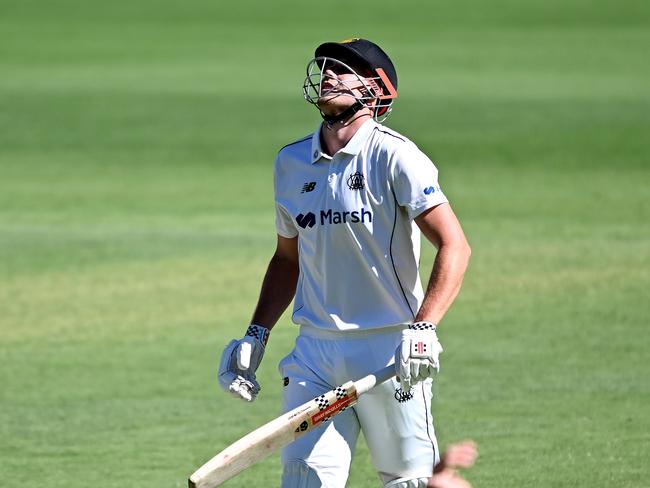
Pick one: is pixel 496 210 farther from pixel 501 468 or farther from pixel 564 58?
pixel 564 58

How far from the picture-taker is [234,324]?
11578 millimetres

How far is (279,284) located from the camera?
5914 mm

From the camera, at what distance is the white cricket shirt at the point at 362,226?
5395 mm

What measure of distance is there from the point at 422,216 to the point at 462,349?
5.20m

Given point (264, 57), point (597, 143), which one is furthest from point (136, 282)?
point (264, 57)

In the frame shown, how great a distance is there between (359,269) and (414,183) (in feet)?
1.37

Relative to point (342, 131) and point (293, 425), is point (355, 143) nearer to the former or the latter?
point (342, 131)

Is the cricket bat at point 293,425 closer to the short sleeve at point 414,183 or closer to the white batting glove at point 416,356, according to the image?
the white batting glove at point 416,356

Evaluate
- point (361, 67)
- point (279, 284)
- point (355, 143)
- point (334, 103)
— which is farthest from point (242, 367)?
point (361, 67)

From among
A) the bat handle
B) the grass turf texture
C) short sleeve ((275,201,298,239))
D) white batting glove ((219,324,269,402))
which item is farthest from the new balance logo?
the grass turf texture

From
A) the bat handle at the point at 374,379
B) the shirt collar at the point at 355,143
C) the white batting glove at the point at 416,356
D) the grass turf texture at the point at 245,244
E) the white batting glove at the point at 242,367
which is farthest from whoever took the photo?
the grass turf texture at the point at 245,244

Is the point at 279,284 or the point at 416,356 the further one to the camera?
the point at 279,284

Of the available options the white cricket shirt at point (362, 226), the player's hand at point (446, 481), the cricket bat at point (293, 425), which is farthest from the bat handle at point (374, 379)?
the player's hand at point (446, 481)

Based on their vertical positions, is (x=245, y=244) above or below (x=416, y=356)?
above
